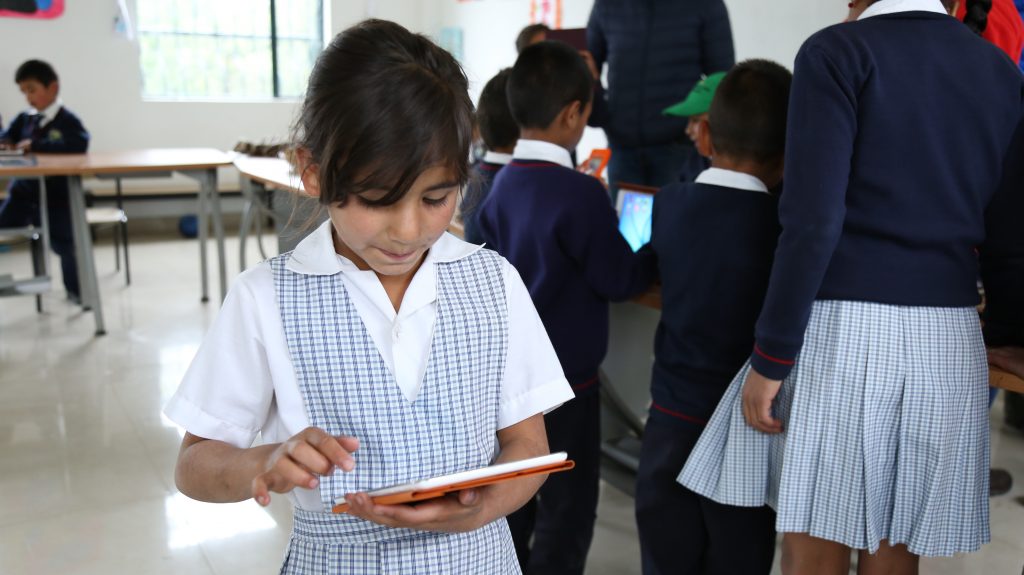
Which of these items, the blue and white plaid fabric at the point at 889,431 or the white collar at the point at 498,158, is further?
the white collar at the point at 498,158

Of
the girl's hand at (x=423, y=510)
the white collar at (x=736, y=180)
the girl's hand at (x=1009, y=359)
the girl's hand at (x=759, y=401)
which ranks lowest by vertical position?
the girl's hand at (x=759, y=401)

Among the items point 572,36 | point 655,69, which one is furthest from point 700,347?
point 572,36

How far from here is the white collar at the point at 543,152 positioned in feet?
5.57

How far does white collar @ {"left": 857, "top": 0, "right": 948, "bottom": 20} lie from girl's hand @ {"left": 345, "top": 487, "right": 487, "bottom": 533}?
2.91 feet

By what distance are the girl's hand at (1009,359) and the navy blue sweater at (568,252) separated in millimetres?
Result: 587

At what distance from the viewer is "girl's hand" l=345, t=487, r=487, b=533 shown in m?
0.71

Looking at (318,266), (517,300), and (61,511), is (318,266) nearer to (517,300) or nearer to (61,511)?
(517,300)

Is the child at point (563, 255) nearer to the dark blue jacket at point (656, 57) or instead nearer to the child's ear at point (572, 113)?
the child's ear at point (572, 113)

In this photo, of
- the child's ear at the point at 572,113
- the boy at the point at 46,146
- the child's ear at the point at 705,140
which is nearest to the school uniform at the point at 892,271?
the child's ear at the point at 705,140

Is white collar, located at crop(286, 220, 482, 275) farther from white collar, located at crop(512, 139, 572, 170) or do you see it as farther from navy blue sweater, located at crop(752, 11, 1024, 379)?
white collar, located at crop(512, 139, 572, 170)

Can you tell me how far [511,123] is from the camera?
6.60ft

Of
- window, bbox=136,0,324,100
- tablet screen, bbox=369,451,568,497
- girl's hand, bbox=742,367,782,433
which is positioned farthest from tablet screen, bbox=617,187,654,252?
window, bbox=136,0,324,100

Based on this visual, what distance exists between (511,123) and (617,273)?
546 millimetres

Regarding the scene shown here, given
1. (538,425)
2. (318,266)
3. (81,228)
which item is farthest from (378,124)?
(81,228)
